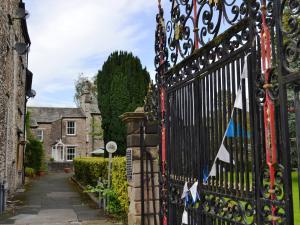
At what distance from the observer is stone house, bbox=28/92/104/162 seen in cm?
4353

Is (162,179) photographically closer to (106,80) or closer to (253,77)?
(253,77)

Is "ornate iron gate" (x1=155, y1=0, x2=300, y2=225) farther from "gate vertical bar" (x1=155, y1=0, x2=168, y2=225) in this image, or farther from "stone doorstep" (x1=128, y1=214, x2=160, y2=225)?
"stone doorstep" (x1=128, y1=214, x2=160, y2=225)

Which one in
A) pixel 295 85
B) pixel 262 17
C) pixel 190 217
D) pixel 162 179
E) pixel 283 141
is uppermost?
pixel 262 17

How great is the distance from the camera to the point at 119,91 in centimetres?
2061

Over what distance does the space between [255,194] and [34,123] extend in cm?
4066

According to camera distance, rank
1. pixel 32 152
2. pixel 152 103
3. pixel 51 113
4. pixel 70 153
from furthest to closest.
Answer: pixel 51 113, pixel 70 153, pixel 32 152, pixel 152 103

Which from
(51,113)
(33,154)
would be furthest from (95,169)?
(51,113)

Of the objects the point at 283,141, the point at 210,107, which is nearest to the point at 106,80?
the point at 210,107

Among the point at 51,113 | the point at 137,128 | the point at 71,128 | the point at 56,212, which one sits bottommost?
the point at 56,212

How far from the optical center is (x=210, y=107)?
4.33m

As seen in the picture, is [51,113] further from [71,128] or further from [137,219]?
[137,219]

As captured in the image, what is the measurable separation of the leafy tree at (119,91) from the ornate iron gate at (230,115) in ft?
47.8

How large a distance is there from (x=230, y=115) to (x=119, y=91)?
16.9 meters

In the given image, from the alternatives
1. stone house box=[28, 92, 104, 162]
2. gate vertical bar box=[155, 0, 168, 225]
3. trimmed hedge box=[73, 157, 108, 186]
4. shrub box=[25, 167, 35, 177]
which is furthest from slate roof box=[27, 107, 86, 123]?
gate vertical bar box=[155, 0, 168, 225]
